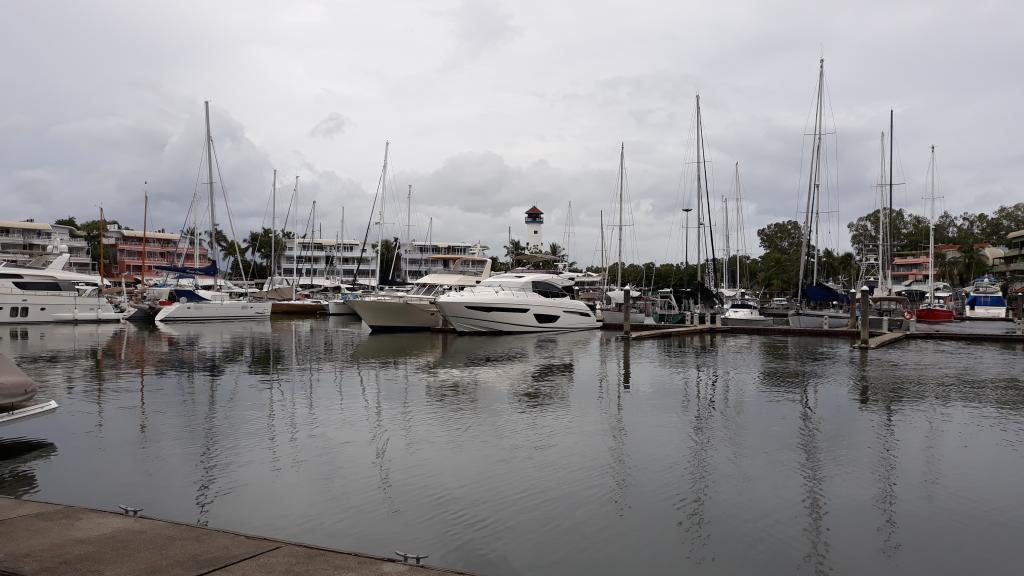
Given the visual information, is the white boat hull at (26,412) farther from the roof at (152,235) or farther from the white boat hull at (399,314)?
the roof at (152,235)

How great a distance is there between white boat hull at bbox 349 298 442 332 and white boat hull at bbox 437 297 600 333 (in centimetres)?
224

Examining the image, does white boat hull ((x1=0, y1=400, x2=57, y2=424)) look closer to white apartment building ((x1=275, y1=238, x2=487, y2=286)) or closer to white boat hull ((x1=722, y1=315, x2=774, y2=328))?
white boat hull ((x1=722, y1=315, x2=774, y2=328))

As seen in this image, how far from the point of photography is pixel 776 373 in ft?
70.3

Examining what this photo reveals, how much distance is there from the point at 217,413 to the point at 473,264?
301 feet

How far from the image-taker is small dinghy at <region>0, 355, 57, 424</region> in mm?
10094

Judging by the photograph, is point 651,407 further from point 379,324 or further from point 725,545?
point 379,324

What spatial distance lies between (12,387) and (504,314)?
25.7 meters

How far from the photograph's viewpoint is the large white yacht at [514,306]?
34.4 metres

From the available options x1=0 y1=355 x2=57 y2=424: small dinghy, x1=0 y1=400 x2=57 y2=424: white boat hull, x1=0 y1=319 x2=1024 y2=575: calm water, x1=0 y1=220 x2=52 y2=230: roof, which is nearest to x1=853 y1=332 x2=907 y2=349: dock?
x1=0 y1=319 x2=1024 y2=575: calm water

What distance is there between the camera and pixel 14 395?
10.2m

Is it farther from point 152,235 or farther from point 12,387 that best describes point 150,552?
point 152,235

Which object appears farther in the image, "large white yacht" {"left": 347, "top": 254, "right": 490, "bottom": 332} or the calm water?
"large white yacht" {"left": 347, "top": 254, "right": 490, "bottom": 332}

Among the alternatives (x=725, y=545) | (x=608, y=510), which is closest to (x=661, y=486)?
(x=608, y=510)

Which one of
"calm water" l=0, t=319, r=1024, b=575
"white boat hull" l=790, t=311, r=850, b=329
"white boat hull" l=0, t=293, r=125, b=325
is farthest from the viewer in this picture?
"white boat hull" l=0, t=293, r=125, b=325
